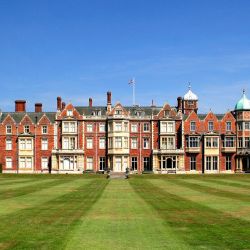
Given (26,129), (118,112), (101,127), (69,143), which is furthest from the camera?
(26,129)

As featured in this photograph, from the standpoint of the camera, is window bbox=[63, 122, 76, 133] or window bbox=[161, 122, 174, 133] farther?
window bbox=[161, 122, 174, 133]

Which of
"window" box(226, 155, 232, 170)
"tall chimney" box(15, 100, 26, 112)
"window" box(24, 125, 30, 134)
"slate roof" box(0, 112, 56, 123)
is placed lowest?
"window" box(226, 155, 232, 170)

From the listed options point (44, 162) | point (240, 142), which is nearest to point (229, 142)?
point (240, 142)

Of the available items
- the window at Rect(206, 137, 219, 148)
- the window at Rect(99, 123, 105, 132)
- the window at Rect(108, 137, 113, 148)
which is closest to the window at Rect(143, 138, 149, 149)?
the window at Rect(108, 137, 113, 148)

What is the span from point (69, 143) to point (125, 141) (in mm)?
9795

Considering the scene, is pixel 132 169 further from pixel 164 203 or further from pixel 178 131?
pixel 164 203

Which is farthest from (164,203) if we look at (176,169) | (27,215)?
(176,169)

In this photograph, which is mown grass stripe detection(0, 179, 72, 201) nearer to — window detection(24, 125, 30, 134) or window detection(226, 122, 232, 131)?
window detection(24, 125, 30, 134)

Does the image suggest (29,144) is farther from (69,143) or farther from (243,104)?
(243,104)

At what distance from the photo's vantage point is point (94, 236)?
15.5 meters

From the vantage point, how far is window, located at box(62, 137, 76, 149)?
8888cm

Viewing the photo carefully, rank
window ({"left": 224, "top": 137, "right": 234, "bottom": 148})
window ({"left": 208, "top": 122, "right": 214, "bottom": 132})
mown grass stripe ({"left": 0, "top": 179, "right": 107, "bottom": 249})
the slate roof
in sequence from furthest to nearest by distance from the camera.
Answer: the slate roof < window ({"left": 208, "top": 122, "right": 214, "bottom": 132}) < window ({"left": 224, "top": 137, "right": 234, "bottom": 148}) < mown grass stripe ({"left": 0, "top": 179, "right": 107, "bottom": 249})

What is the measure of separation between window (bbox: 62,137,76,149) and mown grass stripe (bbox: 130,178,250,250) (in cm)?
6452

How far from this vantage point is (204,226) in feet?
58.1
